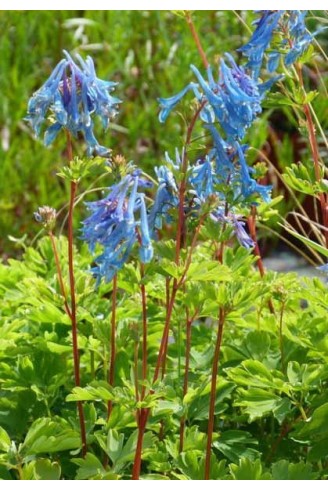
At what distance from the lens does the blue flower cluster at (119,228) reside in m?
1.83

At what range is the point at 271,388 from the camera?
2.24m

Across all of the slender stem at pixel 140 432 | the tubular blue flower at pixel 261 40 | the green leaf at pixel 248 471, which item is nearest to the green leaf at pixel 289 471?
the green leaf at pixel 248 471

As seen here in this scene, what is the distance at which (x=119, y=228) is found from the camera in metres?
1.84

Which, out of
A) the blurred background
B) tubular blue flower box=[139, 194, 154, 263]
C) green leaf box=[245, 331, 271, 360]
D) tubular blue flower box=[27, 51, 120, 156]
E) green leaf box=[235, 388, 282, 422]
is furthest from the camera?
the blurred background

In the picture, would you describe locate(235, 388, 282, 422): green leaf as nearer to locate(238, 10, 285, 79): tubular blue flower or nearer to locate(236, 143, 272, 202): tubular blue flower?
locate(236, 143, 272, 202): tubular blue flower

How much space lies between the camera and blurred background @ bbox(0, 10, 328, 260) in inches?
193

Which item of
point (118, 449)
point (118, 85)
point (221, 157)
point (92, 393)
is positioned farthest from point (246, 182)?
point (118, 85)

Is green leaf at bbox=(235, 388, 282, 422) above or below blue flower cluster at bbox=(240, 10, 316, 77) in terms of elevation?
below

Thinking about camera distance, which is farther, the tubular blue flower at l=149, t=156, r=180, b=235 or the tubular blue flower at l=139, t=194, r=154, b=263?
the tubular blue flower at l=149, t=156, r=180, b=235

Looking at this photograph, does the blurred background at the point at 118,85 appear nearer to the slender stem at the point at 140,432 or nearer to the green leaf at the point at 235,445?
the green leaf at the point at 235,445

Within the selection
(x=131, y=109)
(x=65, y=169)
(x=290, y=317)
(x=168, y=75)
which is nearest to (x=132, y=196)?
(x=65, y=169)

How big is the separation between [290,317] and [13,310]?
2.83 ft

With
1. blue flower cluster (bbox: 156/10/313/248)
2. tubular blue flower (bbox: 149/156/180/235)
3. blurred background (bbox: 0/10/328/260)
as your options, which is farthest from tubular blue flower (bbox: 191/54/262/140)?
blurred background (bbox: 0/10/328/260)

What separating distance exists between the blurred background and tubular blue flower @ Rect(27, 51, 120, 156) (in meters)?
2.77
